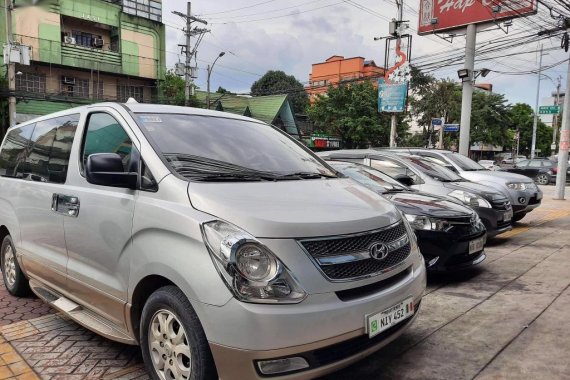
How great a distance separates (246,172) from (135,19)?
28278mm

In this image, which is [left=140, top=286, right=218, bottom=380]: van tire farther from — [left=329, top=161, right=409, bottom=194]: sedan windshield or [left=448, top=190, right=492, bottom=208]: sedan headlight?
[left=448, top=190, right=492, bottom=208]: sedan headlight

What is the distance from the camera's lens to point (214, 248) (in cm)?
220

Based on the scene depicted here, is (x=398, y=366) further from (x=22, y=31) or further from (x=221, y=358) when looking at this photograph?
(x=22, y=31)

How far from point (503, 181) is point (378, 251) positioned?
7289 mm

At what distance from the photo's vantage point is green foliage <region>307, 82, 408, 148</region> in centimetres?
3100

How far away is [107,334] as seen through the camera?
293cm

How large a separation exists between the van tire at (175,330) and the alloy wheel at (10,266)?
257 cm

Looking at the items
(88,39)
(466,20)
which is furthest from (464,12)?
(88,39)

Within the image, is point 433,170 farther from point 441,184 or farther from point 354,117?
point 354,117

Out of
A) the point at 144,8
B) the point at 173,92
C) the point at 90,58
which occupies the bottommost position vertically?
the point at 173,92

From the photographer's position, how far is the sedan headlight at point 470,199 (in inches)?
265

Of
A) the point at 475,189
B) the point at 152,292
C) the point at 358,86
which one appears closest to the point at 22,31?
the point at 358,86

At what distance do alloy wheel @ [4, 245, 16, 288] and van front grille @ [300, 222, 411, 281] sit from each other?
11.5 feet

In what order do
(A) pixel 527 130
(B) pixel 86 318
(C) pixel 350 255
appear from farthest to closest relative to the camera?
(A) pixel 527 130 < (B) pixel 86 318 < (C) pixel 350 255
